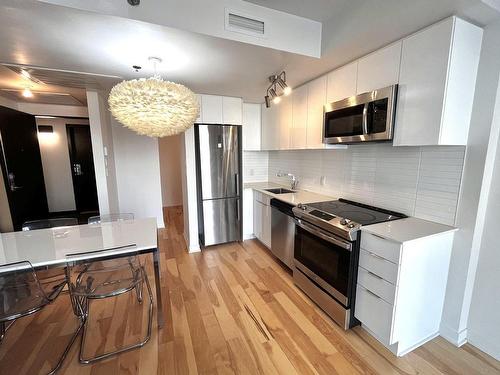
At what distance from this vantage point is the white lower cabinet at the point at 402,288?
4.84 ft

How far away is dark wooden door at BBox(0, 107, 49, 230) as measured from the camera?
3211 millimetres

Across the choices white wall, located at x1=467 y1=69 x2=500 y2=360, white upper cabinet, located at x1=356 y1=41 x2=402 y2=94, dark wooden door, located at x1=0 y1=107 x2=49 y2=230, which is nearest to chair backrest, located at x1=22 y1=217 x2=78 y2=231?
dark wooden door, located at x1=0 y1=107 x2=49 y2=230

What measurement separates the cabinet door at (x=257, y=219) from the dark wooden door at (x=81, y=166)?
4016mm

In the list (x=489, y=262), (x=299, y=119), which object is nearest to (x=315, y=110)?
(x=299, y=119)

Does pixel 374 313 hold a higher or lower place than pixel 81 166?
lower

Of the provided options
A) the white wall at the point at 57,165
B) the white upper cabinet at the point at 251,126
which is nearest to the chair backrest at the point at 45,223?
the white upper cabinet at the point at 251,126

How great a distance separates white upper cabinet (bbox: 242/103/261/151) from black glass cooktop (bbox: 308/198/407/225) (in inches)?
68.8

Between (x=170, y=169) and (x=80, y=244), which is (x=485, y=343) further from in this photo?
(x=170, y=169)

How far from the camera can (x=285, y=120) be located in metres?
3.06

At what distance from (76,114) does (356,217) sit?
18.0ft

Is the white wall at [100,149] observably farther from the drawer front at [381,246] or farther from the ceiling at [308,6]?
the drawer front at [381,246]

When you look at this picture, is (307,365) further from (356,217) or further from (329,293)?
(356,217)

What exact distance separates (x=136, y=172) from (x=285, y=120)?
2.97 m

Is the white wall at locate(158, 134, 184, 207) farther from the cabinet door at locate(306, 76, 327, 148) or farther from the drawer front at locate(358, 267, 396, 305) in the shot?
the drawer front at locate(358, 267, 396, 305)
